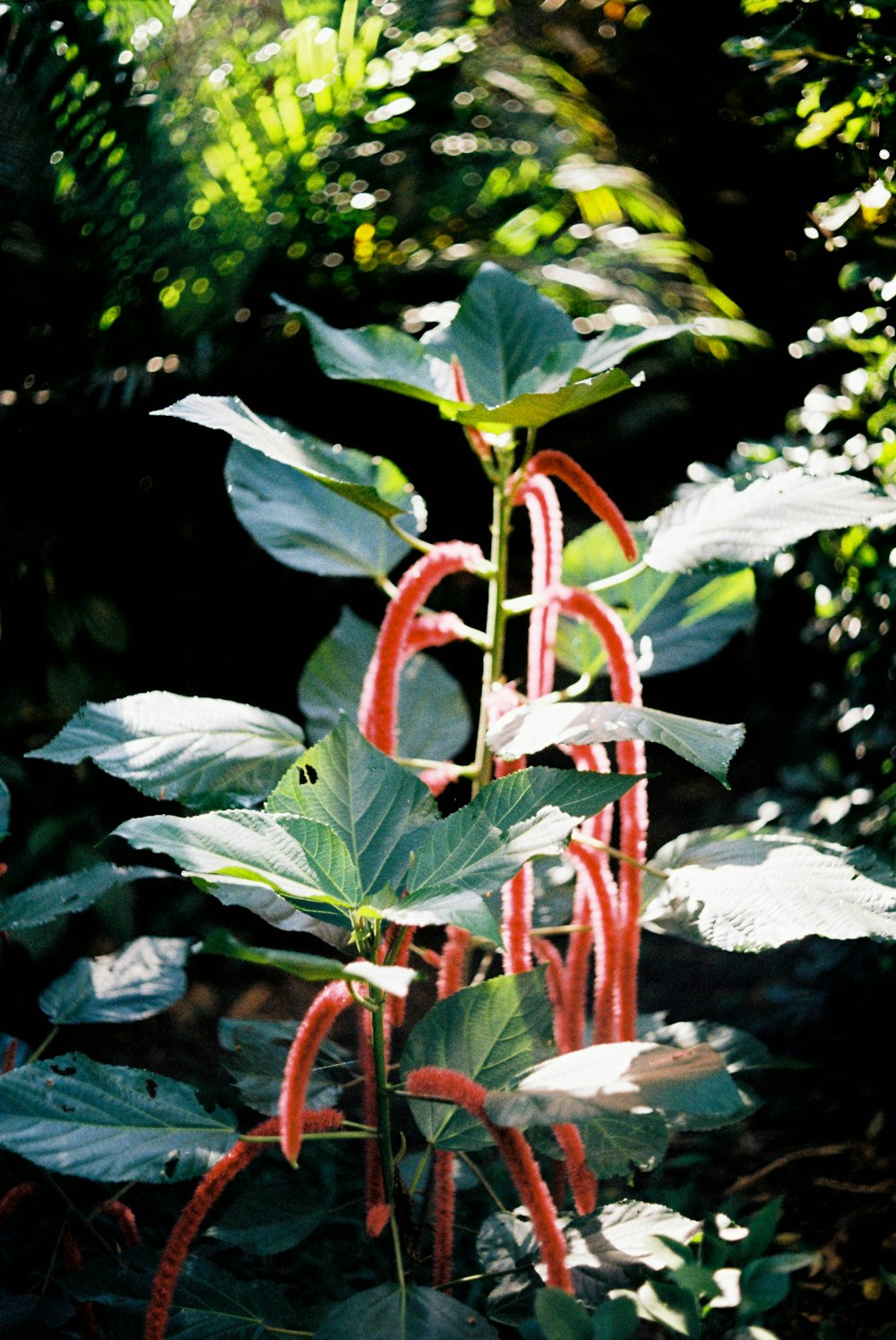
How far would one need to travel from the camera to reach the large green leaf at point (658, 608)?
41.7 inches

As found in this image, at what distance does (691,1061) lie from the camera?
2.35 feet

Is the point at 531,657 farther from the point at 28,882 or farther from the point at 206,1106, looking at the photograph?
the point at 28,882

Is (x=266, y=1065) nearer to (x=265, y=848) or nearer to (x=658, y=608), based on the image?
(x=265, y=848)

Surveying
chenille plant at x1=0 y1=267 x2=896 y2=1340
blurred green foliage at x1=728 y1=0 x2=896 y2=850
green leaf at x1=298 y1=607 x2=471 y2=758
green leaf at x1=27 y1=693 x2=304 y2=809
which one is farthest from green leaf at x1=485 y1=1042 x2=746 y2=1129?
blurred green foliage at x1=728 y1=0 x2=896 y2=850

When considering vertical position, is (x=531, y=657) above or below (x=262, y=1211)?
above

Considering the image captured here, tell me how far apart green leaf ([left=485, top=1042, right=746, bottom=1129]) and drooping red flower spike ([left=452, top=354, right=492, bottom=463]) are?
1.60ft

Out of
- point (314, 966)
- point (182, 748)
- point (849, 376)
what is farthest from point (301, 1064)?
point (849, 376)

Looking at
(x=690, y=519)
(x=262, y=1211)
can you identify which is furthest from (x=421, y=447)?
(x=262, y=1211)

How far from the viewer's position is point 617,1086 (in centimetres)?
67

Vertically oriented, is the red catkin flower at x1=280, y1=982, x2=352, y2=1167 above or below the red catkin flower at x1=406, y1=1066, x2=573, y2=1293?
above

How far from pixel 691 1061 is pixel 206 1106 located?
36 centimetres

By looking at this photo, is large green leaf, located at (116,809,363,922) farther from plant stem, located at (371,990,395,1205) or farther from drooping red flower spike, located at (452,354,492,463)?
drooping red flower spike, located at (452,354,492,463)

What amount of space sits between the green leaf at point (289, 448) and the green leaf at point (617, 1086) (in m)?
0.43

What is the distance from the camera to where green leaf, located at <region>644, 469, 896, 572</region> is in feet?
2.67
